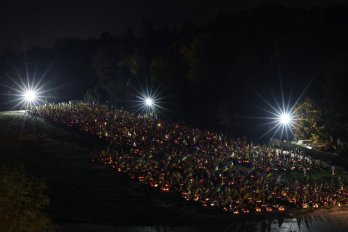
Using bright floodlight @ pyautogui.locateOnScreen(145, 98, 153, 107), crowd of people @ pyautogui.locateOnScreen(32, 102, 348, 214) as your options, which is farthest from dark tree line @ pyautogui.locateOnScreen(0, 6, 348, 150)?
crowd of people @ pyautogui.locateOnScreen(32, 102, 348, 214)

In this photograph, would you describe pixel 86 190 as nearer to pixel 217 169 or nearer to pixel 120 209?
pixel 120 209

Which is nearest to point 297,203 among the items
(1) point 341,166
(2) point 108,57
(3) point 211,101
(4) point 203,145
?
(1) point 341,166

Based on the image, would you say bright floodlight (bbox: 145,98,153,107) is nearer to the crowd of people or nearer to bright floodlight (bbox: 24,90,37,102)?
Result: bright floodlight (bbox: 24,90,37,102)

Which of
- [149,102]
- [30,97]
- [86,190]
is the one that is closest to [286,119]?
[86,190]

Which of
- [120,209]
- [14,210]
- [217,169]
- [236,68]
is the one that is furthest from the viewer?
[236,68]

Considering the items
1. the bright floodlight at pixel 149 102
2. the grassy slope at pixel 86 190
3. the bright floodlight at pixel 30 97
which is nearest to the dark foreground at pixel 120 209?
the grassy slope at pixel 86 190

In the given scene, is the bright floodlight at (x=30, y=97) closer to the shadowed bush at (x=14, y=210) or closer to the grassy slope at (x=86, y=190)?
the grassy slope at (x=86, y=190)
